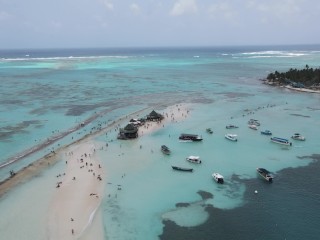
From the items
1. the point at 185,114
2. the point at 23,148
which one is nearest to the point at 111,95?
the point at 185,114

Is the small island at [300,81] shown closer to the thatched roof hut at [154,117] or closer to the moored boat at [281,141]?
the thatched roof hut at [154,117]

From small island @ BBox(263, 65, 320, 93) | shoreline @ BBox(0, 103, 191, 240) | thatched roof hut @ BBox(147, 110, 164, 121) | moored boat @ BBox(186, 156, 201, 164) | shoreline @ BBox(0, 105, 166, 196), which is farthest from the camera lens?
small island @ BBox(263, 65, 320, 93)

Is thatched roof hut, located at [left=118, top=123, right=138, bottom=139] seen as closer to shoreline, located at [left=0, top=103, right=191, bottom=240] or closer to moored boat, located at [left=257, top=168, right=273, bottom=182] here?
shoreline, located at [left=0, top=103, right=191, bottom=240]

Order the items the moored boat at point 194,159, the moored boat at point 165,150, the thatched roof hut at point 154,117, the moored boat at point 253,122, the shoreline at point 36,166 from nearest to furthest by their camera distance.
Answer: the shoreline at point 36,166, the moored boat at point 194,159, the moored boat at point 165,150, the moored boat at point 253,122, the thatched roof hut at point 154,117

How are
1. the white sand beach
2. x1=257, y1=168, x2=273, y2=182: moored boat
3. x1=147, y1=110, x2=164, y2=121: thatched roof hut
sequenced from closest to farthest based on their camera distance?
1. the white sand beach
2. x1=257, y1=168, x2=273, y2=182: moored boat
3. x1=147, y1=110, x2=164, y2=121: thatched roof hut

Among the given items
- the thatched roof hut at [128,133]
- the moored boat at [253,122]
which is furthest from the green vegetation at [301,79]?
the thatched roof hut at [128,133]

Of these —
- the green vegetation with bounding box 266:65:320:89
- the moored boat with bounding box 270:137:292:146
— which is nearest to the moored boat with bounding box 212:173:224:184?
the moored boat with bounding box 270:137:292:146

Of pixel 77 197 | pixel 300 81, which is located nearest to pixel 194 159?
pixel 77 197
